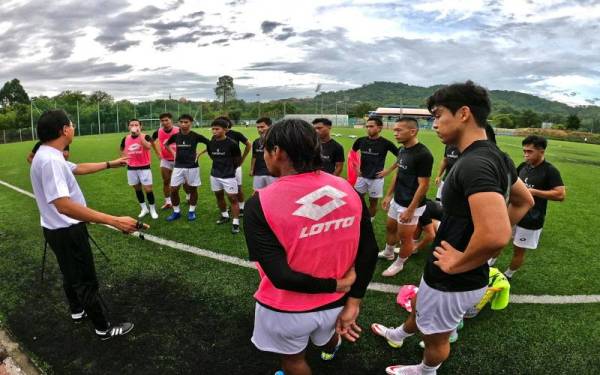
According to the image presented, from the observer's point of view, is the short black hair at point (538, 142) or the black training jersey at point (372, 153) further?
the black training jersey at point (372, 153)

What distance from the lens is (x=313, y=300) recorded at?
1.90 m

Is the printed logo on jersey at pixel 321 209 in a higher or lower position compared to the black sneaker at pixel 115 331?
higher

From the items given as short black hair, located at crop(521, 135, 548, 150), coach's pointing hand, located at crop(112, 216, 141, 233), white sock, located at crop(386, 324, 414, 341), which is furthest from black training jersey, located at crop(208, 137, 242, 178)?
short black hair, located at crop(521, 135, 548, 150)

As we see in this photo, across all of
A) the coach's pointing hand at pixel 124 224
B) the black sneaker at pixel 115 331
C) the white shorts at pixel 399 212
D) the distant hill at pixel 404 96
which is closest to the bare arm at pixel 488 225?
the coach's pointing hand at pixel 124 224

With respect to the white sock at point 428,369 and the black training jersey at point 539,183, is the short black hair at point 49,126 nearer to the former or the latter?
the white sock at point 428,369

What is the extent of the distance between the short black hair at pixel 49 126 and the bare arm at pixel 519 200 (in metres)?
3.61

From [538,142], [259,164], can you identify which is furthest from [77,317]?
[538,142]

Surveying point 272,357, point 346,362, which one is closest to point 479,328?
point 346,362

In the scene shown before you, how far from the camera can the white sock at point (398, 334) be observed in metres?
3.21

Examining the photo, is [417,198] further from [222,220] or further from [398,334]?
[222,220]

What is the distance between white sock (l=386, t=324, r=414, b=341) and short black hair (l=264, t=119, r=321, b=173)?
220 centimetres

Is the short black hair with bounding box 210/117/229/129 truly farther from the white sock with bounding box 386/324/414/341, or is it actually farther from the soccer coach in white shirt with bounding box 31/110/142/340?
the white sock with bounding box 386/324/414/341

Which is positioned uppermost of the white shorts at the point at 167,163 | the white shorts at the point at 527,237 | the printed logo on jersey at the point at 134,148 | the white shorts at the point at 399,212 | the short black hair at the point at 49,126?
the short black hair at the point at 49,126

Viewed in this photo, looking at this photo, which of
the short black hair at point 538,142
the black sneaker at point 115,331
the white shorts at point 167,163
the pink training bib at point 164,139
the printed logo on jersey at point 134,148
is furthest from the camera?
the white shorts at point 167,163
